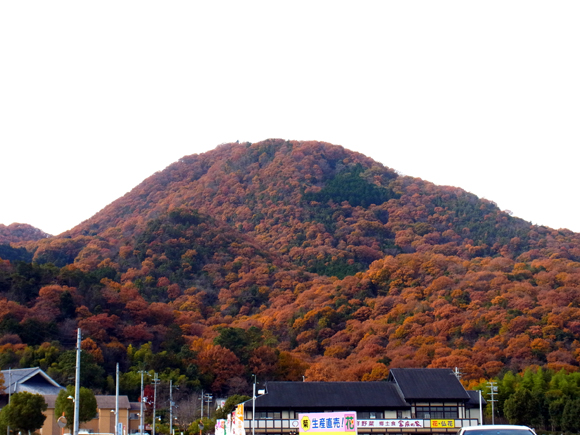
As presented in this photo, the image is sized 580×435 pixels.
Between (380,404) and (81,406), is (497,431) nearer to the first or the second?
(81,406)

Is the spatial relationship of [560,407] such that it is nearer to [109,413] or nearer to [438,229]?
[109,413]

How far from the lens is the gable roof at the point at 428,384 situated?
4488cm

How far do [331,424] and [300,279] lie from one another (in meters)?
73.1

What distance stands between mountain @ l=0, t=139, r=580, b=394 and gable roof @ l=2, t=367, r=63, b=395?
5608mm

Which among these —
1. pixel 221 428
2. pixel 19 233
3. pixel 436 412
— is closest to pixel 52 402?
pixel 221 428

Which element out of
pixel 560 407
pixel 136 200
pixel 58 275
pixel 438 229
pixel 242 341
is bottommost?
pixel 560 407

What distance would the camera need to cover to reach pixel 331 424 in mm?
25516

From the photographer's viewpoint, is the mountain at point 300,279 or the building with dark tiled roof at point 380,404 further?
the mountain at point 300,279

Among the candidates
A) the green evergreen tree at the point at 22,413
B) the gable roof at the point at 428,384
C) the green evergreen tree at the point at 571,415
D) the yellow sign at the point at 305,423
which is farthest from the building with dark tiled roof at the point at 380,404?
the yellow sign at the point at 305,423

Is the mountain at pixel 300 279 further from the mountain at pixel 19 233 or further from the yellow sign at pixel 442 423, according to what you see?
the yellow sign at pixel 442 423

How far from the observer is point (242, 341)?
6981 centimetres

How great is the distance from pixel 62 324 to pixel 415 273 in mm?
40081

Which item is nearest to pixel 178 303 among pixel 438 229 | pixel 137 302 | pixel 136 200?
pixel 137 302

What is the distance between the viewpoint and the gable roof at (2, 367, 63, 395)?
50344mm
